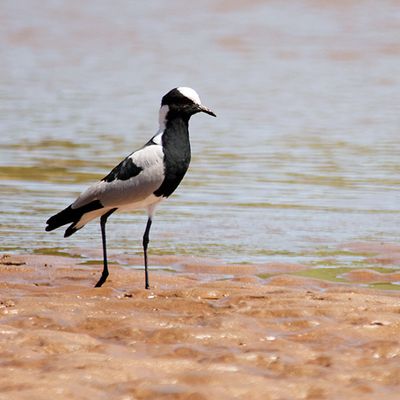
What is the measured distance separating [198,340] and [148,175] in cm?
240

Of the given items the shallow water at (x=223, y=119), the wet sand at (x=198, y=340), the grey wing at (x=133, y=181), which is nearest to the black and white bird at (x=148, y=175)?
the grey wing at (x=133, y=181)

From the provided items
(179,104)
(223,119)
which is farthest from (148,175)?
Result: (223,119)

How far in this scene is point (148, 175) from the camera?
28.2ft

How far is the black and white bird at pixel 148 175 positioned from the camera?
861 cm

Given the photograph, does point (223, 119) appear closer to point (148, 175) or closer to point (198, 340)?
point (148, 175)

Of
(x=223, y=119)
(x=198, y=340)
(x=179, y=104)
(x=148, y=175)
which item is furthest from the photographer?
(x=223, y=119)

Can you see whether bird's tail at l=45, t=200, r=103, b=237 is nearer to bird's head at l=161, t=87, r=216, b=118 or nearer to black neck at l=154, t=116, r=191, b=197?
black neck at l=154, t=116, r=191, b=197

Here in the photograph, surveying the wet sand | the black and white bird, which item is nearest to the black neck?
the black and white bird

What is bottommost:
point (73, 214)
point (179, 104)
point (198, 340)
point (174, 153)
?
point (198, 340)

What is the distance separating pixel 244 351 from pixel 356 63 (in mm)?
20569

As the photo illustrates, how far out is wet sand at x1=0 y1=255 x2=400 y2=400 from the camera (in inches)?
216

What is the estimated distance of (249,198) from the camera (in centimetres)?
1266

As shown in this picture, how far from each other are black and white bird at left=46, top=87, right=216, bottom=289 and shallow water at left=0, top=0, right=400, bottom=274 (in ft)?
4.35

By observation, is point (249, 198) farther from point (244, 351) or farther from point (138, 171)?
point (244, 351)
